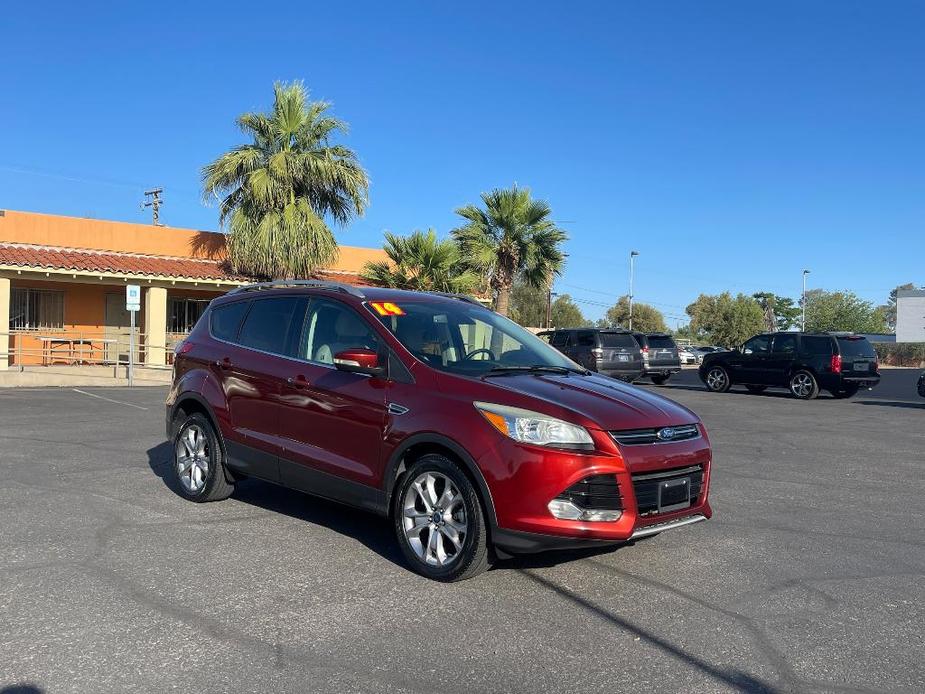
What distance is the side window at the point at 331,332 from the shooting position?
567 cm

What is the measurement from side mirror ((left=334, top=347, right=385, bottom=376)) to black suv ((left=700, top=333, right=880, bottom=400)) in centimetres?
1718

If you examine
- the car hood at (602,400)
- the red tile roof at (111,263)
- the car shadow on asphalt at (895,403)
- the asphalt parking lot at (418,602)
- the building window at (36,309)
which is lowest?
the asphalt parking lot at (418,602)

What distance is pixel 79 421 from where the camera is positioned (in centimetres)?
1211

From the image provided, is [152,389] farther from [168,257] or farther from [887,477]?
[887,477]

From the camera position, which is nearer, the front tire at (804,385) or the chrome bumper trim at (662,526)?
the chrome bumper trim at (662,526)

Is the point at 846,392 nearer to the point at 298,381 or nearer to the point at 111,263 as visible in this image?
the point at 298,381

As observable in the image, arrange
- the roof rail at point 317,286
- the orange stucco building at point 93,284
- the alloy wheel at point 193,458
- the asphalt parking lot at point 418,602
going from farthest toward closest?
the orange stucco building at point 93,284, the alloy wheel at point 193,458, the roof rail at point 317,286, the asphalt parking lot at point 418,602

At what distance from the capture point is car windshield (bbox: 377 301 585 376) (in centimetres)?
543

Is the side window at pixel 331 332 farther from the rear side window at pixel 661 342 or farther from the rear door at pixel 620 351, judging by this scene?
the rear side window at pixel 661 342

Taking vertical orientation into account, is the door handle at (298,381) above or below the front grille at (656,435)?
above

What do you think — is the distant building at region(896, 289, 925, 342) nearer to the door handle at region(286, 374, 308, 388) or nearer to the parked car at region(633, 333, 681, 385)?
the parked car at region(633, 333, 681, 385)

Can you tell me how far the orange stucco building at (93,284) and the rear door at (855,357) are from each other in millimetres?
16670

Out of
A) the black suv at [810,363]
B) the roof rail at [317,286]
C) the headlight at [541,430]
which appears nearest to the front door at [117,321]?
the black suv at [810,363]

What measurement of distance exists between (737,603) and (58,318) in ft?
79.6
